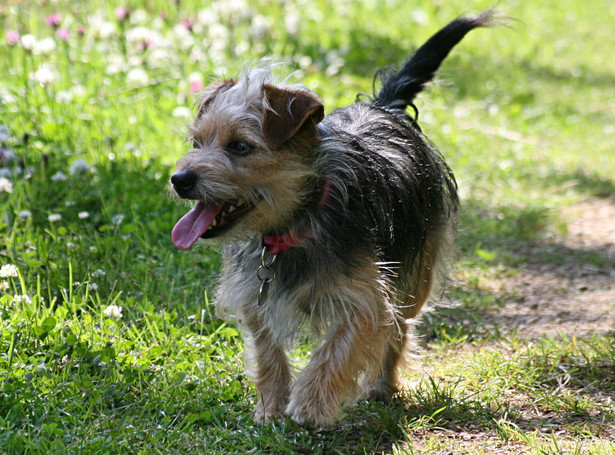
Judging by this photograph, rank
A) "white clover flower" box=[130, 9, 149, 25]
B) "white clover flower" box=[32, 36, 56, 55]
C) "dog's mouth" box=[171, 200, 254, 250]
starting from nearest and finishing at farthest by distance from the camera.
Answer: "dog's mouth" box=[171, 200, 254, 250], "white clover flower" box=[32, 36, 56, 55], "white clover flower" box=[130, 9, 149, 25]

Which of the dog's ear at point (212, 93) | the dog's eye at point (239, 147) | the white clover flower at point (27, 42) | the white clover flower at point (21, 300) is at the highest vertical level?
the dog's ear at point (212, 93)

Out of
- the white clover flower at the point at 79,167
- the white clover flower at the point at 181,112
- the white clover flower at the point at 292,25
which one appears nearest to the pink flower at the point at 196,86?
the white clover flower at the point at 181,112

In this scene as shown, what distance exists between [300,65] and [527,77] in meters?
3.43

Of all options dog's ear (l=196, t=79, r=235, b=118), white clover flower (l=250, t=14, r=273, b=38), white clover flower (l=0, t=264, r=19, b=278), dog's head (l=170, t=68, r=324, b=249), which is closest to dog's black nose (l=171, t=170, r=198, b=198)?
dog's head (l=170, t=68, r=324, b=249)

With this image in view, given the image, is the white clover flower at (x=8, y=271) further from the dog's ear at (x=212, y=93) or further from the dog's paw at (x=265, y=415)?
the dog's paw at (x=265, y=415)

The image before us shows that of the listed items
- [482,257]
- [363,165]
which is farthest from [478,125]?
[363,165]

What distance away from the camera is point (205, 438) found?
313 centimetres

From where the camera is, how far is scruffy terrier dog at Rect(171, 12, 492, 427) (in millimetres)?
3119

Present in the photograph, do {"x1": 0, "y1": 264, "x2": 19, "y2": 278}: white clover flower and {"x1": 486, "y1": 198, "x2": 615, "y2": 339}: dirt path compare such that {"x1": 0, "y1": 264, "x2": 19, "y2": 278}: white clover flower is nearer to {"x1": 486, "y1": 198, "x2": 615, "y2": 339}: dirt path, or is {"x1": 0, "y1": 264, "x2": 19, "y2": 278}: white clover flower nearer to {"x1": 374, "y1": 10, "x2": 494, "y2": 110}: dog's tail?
{"x1": 374, "y1": 10, "x2": 494, "y2": 110}: dog's tail

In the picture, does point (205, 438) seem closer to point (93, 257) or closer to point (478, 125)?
point (93, 257)

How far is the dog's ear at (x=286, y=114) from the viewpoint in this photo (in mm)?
3082

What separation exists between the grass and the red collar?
73cm

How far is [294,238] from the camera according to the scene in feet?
10.5

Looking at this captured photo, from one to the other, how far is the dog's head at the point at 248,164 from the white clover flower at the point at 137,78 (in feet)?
12.4
